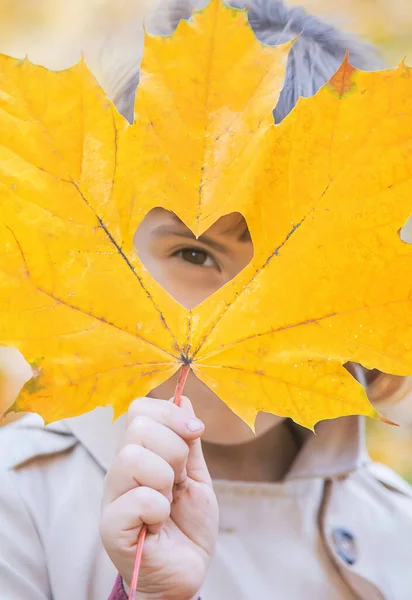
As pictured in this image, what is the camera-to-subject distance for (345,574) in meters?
0.45

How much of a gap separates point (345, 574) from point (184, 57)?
1.33ft

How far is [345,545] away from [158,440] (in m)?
0.29

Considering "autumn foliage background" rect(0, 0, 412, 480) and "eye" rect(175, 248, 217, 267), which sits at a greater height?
"autumn foliage background" rect(0, 0, 412, 480)

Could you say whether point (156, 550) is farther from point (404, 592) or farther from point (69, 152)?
point (404, 592)

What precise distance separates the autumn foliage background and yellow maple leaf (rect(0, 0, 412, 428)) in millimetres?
458

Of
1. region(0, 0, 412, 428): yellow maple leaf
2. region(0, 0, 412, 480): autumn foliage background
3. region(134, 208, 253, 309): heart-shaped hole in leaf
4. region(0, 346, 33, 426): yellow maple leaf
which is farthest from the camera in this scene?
region(0, 0, 412, 480): autumn foliage background

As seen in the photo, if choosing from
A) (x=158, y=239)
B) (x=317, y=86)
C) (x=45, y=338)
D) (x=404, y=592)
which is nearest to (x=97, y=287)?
(x=45, y=338)

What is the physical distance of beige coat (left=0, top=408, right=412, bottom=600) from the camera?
1.31 feet

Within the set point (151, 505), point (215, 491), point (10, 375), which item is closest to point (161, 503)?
point (151, 505)

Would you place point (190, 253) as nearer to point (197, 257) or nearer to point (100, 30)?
point (197, 257)

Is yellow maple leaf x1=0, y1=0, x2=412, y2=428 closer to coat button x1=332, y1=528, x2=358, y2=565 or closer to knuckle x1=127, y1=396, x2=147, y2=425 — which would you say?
knuckle x1=127, y1=396, x2=147, y2=425

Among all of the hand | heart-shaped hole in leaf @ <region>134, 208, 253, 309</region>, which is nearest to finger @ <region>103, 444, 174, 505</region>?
the hand

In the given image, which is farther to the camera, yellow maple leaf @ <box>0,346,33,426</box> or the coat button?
yellow maple leaf @ <box>0,346,33,426</box>

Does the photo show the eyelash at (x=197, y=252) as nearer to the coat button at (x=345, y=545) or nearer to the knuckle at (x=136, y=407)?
the knuckle at (x=136, y=407)
